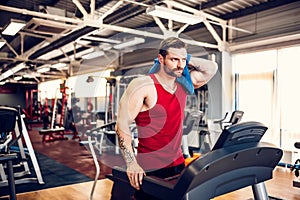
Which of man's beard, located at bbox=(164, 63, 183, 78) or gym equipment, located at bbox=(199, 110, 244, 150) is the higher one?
man's beard, located at bbox=(164, 63, 183, 78)

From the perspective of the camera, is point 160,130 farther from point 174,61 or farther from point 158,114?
point 174,61

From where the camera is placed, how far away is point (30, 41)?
8.76 m

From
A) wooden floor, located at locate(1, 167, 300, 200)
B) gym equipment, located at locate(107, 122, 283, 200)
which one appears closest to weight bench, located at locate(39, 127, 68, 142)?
wooden floor, located at locate(1, 167, 300, 200)

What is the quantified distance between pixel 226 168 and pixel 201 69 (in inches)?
27.3

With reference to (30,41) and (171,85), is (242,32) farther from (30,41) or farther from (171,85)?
(30,41)

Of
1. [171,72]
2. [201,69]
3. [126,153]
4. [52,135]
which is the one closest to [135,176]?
[126,153]

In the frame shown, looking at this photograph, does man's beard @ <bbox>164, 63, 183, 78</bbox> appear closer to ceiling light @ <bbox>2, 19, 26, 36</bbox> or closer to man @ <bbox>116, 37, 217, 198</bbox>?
man @ <bbox>116, 37, 217, 198</bbox>

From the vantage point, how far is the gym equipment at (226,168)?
925 millimetres

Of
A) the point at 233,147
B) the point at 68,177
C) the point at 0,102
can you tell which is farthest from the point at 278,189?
the point at 0,102

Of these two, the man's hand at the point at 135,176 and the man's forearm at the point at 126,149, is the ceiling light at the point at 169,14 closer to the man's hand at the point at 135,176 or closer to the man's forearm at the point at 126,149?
the man's forearm at the point at 126,149

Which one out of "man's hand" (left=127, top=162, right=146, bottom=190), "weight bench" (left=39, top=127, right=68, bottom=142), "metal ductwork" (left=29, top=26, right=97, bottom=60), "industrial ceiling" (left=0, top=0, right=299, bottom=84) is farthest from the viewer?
"weight bench" (left=39, top=127, right=68, bottom=142)

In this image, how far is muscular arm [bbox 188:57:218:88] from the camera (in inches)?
61.3

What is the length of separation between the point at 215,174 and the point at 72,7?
18.7 feet

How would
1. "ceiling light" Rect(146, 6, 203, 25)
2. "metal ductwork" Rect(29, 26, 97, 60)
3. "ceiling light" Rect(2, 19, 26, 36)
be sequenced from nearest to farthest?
"ceiling light" Rect(146, 6, 203, 25)
"ceiling light" Rect(2, 19, 26, 36)
"metal ductwork" Rect(29, 26, 97, 60)
